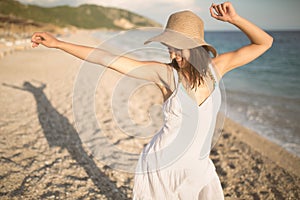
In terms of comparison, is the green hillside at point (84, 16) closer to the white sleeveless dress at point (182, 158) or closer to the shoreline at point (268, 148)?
the shoreline at point (268, 148)

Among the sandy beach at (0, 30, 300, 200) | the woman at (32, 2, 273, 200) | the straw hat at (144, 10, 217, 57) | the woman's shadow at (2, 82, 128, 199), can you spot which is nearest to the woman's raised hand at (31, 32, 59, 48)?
the woman at (32, 2, 273, 200)

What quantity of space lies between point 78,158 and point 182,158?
279 centimetres

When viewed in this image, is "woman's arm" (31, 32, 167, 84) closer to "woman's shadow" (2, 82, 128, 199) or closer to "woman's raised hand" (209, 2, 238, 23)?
"woman's raised hand" (209, 2, 238, 23)

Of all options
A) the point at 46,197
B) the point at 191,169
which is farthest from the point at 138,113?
the point at 191,169

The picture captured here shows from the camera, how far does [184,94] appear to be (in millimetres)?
1555

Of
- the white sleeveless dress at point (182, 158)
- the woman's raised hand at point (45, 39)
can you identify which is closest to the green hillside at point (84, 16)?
the woman's raised hand at point (45, 39)

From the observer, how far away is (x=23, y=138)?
4.47 m

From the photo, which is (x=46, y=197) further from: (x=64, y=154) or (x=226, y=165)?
(x=226, y=165)

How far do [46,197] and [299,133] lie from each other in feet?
20.0

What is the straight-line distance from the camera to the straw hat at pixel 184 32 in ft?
5.04

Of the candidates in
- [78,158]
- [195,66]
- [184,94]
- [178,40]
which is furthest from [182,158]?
A: [78,158]

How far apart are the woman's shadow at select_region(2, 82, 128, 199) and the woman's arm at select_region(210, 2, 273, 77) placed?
2.31 m

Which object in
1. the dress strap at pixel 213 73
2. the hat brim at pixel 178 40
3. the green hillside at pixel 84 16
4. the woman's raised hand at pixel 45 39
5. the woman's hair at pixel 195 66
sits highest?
the woman's raised hand at pixel 45 39

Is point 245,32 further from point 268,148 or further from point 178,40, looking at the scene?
point 268,148
